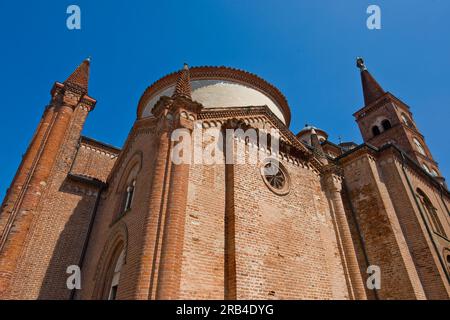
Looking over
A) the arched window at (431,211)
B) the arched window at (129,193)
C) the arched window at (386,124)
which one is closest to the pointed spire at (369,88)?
the arched window at (386,124)

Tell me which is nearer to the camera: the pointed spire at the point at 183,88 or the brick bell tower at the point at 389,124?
the pointed spire at the point at 183,88

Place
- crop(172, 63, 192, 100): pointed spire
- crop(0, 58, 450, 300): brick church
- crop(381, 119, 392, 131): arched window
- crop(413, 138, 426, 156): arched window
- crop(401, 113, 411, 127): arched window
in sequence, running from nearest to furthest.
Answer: crop(0, 58, 450, 300): brick church → crop(172, 63, 192, 100): pointed spire → crop(413, 138, 426, 156): arched window → crop(401, 113, 411, 127): arched window → crop(381, 119, 392, 131): arched window

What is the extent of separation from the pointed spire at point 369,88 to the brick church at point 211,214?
16.8 meters

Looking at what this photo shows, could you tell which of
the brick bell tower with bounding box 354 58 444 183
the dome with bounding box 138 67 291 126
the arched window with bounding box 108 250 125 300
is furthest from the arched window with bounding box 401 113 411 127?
the arched window with bounding box 108 250 125 300

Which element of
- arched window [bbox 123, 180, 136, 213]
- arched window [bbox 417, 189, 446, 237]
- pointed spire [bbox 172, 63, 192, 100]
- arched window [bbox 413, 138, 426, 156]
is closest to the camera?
pointed spire [bbox 172, 63, 192, 100]

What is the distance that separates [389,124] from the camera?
97.6ft

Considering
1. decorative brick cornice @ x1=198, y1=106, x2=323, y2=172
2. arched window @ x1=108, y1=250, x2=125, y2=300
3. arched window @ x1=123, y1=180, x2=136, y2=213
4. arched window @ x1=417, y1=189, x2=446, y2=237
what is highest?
decorative brick cornice @ x1=198, y1=106, x2=323, y2=172

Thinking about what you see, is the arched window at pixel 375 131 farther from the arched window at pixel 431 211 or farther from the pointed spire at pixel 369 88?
the arched window at pixel 431 211

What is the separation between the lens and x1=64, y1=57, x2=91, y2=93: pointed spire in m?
16.5

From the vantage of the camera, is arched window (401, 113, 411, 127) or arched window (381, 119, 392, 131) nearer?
arched window (401, 113, 411, 127)

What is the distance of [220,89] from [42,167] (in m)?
8.87

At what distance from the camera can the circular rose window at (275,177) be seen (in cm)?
1015

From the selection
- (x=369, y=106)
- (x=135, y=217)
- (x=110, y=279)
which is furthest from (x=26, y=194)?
(x=369, y=106)

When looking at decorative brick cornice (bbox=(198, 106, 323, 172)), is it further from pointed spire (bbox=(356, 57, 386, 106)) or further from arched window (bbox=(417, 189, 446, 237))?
pointed spire (bbox=(356, 57, 386, 106))
